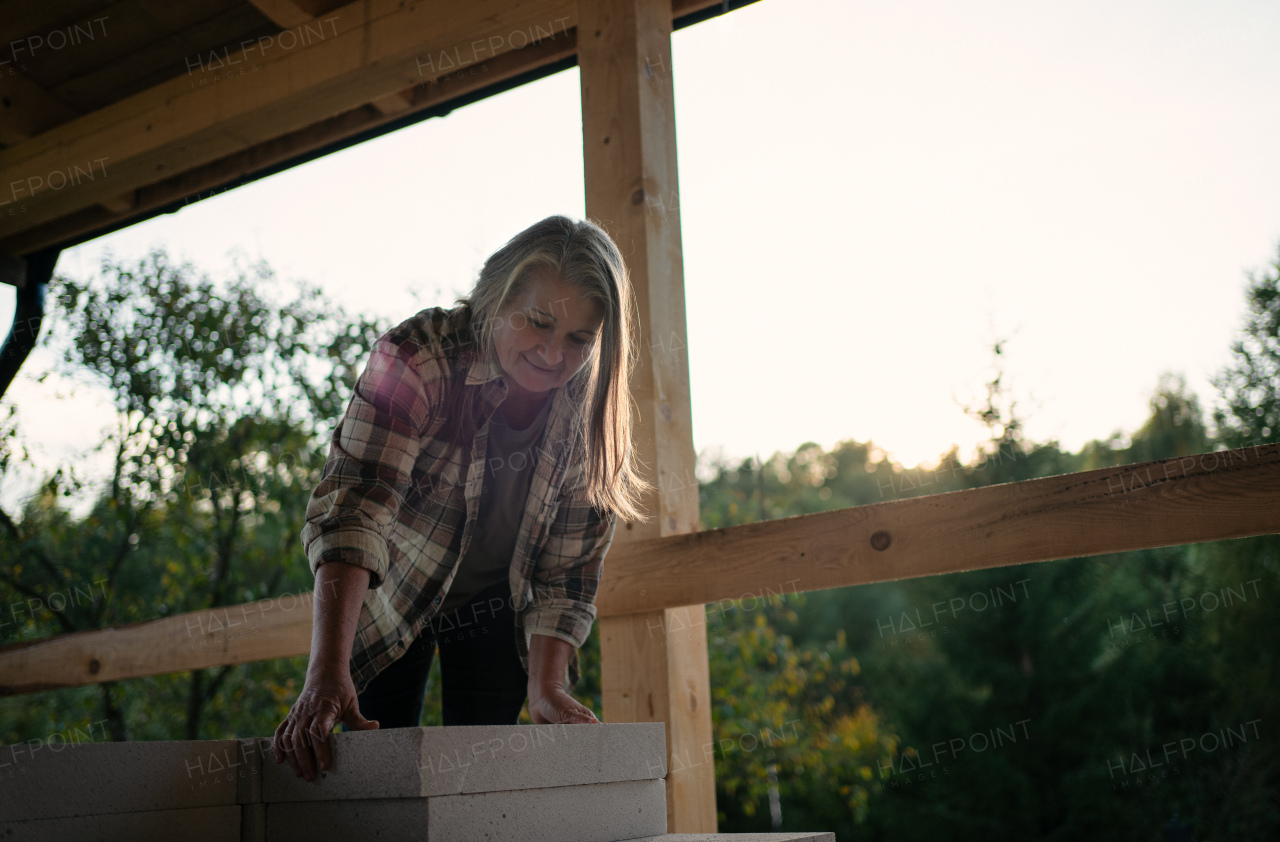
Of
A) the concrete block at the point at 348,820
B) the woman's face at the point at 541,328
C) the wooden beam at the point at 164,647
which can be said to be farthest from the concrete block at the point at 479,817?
the wooden beam at the point at 164,647

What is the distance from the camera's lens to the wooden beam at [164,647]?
2.40 meters

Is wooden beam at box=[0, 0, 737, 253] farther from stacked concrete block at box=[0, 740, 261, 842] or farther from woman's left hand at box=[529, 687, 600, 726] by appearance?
stacked concrete block at box=[0, 740, 261, 842]

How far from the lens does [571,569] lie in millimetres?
1626

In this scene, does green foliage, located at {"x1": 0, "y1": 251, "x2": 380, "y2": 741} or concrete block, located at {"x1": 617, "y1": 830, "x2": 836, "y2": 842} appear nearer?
concrete block, located at {"x1": 617, "y1": 830, "x2": 836, "y2": 842}

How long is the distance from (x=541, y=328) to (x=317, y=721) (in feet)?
2.25

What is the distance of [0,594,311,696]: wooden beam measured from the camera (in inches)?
94.7

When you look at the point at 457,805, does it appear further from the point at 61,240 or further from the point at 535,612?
the point at 61,240

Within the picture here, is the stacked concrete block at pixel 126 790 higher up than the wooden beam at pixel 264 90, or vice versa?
the wooden beam at pixel 264 90

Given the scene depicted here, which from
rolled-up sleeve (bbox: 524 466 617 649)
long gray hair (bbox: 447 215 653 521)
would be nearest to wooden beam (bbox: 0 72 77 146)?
long gray hair (bbox: 447 215 653 521)

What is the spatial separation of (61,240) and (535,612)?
9.82 ft

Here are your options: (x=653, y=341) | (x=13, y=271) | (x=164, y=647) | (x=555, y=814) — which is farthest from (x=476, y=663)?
(x=13, y=271)

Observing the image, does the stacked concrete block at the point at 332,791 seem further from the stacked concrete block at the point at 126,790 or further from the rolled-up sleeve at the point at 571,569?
the rolled-up sleeve at the point at 571,569

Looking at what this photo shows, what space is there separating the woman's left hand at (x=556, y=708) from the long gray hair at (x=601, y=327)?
0.34 m

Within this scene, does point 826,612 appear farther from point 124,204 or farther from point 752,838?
point 752,838
